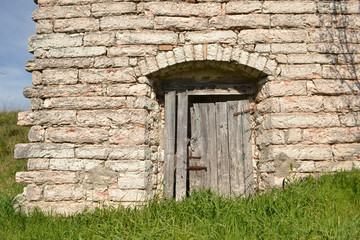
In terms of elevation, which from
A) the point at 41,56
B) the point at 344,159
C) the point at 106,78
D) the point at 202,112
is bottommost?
the point at 344,159

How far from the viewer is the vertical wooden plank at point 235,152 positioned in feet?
11.1

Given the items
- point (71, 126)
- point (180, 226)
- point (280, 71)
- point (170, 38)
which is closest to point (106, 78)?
point (71, 126)

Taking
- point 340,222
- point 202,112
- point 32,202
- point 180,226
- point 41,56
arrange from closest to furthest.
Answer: point 340,222, point 180,226, point 32,202, point 41,56, point 202,112

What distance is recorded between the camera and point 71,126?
3201 millimetres

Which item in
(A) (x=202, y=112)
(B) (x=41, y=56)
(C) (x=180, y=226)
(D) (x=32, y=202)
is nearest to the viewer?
(C) (x=180, y=226)

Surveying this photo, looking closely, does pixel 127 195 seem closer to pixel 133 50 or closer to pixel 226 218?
pixel 226 218

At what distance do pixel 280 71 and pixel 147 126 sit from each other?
191 cm

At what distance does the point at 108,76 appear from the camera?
10.7ft

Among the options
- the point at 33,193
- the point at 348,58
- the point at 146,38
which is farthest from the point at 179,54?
the point at 33,193

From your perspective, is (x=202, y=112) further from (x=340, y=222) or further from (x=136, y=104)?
(x=340, y=222)

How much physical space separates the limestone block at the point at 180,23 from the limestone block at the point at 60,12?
101cm

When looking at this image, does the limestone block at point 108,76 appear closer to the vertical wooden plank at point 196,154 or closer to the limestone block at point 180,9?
the limestone block at point 180,9

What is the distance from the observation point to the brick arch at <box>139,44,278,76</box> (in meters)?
3.23

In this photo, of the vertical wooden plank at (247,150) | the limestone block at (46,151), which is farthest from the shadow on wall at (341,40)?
the limestone block at (46,151)
